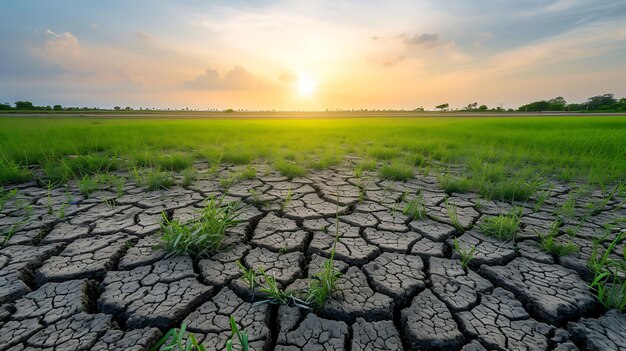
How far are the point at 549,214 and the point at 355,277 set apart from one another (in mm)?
2101

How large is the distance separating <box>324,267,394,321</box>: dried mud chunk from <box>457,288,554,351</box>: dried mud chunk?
0.34 metres

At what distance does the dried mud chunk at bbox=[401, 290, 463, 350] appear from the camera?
1.21m

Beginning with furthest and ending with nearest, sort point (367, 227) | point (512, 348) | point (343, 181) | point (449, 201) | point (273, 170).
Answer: point (273, 170) < point (343, 181) < point (449, 201) < point (367, 227) < point (512, 348)

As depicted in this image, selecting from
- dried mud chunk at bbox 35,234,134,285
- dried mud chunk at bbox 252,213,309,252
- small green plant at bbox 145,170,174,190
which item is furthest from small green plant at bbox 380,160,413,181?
dried mud chunk at bbox 35,234,134,285

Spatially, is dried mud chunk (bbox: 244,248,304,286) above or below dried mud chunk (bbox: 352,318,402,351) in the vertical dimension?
above

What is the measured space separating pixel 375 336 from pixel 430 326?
26 cm

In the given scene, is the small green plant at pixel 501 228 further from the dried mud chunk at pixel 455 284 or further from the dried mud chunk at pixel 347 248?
the dried mud chunk at pixel 347 248

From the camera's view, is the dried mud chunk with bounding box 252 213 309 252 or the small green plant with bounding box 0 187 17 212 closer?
the dried mud chunk with bounding box 252 213 309 252

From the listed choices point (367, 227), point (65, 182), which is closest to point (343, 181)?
point (367, 227)

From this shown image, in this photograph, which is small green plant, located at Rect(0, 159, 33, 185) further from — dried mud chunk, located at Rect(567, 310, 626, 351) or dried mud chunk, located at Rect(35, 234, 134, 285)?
dried mud chunk, located at Rect(567, 310, 626, 351)

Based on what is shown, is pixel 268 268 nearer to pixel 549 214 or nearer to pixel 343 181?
pixel 343 181

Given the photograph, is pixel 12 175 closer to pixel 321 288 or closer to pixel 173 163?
pixel 173 163

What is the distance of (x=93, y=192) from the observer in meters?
2.98

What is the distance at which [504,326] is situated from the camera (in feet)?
4.30
